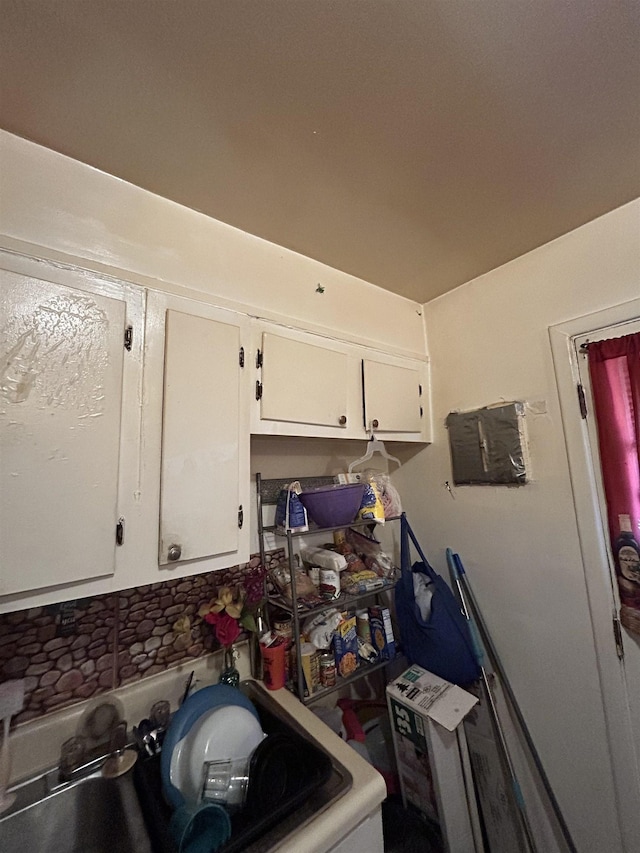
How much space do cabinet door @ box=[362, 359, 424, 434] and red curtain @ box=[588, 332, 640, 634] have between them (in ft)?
2.09

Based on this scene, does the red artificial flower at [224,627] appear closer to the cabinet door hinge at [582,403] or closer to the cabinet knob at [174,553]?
the cabinet knob at [174,553]

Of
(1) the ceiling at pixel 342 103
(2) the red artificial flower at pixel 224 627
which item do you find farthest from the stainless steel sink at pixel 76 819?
(1) the ceiling at pixel 342 103

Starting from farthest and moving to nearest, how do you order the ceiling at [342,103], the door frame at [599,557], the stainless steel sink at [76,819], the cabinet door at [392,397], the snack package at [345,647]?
the cabinet door at [392,397]
the snack package at [345,647]
the door frame at [599,557]
the stainless steel sink at [76,819]
the ceiling at [342,103]

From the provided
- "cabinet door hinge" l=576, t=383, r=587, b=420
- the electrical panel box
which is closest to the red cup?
the electrical panel box

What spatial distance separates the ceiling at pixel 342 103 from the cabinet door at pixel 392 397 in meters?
0.53

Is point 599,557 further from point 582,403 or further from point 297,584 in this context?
point 297,584

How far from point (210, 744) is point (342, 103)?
5.08ft

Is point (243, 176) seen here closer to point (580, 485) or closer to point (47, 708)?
point (580, 485)

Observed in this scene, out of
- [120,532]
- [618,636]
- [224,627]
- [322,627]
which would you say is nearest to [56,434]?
[120,532]

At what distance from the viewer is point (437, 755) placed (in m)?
1.11

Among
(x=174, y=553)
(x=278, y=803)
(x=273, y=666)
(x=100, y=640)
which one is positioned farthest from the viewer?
(x=273, y=666)

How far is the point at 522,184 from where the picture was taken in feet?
3.29

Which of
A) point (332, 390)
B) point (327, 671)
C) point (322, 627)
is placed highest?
point (332, 390)

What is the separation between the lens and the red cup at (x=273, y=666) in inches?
44.9
